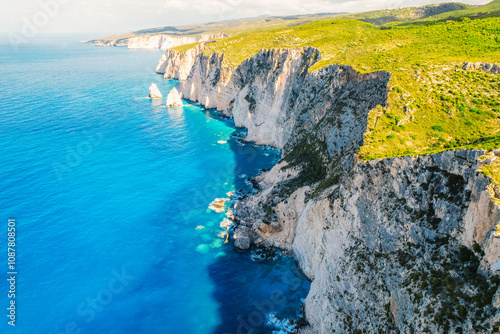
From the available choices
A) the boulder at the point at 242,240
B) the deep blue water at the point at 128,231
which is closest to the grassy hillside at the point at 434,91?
the boulder at the point at 242,240

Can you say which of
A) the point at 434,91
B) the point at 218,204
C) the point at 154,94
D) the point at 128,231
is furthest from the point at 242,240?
the point at 154,94

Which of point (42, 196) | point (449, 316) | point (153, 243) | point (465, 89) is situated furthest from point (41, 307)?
point (465, 89)

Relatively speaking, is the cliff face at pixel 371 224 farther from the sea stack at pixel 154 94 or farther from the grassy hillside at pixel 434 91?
the sea stack at pixel 154 94

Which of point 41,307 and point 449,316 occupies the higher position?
point 449,316

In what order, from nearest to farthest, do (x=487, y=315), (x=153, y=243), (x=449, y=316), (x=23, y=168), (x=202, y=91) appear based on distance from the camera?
(x=487, y=315), (x=449, y=316), (x=153, y=243), (x=23, y=168), (x=202, y=91)

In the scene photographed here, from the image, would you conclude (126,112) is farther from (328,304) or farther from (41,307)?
(328,304)

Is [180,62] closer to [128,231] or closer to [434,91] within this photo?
[128,231]
